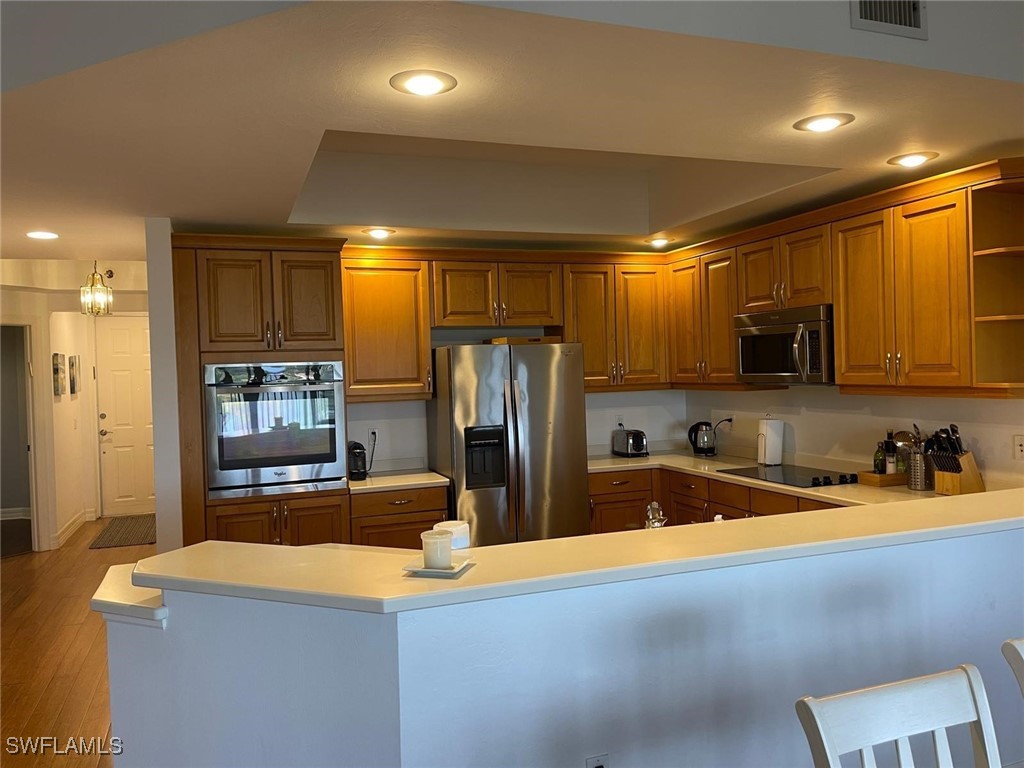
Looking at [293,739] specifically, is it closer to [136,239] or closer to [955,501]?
[955,501]

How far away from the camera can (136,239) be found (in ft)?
13.5

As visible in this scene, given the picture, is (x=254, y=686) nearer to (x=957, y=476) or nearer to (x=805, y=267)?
(x=957, y=476)

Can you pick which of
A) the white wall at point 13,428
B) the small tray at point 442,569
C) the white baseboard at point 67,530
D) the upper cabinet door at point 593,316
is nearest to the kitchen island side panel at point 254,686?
the small tray at point 442,569

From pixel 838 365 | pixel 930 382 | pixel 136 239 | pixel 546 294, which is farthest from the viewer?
pixel 546 294

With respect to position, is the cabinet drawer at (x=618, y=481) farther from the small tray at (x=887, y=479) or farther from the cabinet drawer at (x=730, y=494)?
the small tray at (x=887, y=479)

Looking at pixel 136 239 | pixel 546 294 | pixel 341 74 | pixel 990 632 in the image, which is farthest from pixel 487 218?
pixel 990 632

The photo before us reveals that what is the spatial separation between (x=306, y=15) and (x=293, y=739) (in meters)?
1.67

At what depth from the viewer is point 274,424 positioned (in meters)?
4.04

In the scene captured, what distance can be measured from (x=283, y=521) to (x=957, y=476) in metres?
3.30

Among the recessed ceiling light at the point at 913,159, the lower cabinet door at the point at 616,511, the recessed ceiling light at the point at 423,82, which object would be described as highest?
the recessed ceiling light at the point at 913,159

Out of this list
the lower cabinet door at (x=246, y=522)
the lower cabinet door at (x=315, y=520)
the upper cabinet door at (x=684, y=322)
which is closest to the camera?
the lower cabinet door at (x=246, y=522)

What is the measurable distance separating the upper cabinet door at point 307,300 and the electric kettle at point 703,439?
99.1 inches

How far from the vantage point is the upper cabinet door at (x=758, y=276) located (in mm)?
4148

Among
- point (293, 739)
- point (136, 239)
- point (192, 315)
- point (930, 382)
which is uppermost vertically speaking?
point (136, 239)
